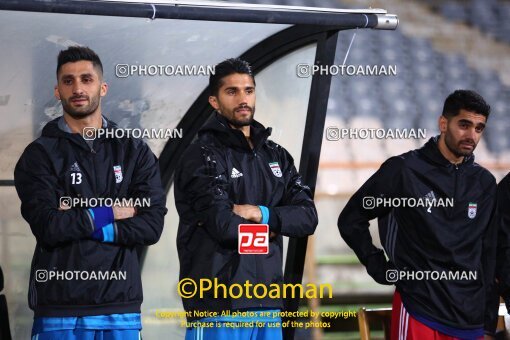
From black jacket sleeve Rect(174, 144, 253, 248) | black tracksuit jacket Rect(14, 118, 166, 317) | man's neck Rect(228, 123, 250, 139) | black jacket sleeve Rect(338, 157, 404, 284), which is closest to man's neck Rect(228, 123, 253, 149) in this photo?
man's neck Rect(228, 123, 250, 139)

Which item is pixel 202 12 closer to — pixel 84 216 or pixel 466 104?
pixel 84 216

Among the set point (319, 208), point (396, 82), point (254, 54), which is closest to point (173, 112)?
point (254, 54)

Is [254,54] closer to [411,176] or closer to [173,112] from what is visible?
[173,112]

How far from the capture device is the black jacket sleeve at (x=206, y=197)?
110 inches

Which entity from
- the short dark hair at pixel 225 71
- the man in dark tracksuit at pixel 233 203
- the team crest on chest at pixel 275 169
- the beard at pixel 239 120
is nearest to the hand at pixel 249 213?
the man in dark tracksuit at pixel 233 203

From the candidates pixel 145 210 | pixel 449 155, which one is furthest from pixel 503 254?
pixel 145 210

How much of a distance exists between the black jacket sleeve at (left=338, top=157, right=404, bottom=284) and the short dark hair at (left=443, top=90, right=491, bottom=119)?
0.24 meters

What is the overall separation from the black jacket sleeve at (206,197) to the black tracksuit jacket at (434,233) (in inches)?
20.6

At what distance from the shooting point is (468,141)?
3.11 m

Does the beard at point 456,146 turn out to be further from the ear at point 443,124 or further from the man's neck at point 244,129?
the man's neck at point 244,129

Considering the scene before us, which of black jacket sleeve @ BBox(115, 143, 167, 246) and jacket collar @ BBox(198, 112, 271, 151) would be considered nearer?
black jacket sleeve @ BBox(115, 143, 167, 246)

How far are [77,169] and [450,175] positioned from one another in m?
1.26

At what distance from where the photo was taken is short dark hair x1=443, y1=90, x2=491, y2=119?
3.12 meters

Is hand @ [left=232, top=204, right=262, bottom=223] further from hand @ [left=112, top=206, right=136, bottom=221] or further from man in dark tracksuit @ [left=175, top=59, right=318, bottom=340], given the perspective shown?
hand @ [left=112, top=206, right=136, bottom=221]
